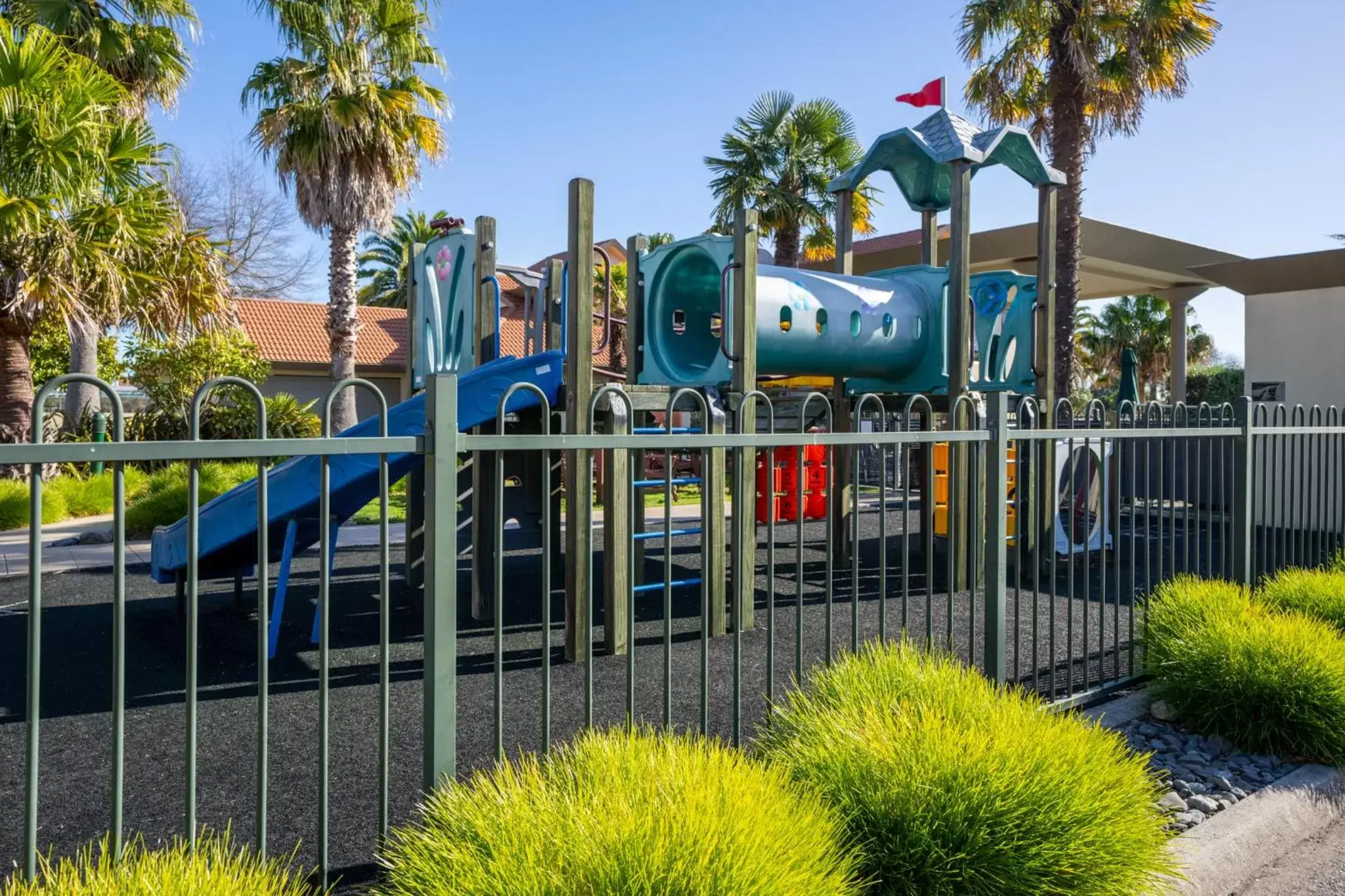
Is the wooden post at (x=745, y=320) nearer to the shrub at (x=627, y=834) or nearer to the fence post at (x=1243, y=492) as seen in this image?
the fence post at (x=1243, y=492)

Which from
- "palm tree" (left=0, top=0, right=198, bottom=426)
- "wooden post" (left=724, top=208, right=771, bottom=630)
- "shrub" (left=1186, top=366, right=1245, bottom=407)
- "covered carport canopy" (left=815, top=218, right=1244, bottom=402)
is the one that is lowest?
"wooden post" (left=724, top=208, right=771, bottom=630)

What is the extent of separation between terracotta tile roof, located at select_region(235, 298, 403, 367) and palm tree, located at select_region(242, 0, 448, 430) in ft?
31.0

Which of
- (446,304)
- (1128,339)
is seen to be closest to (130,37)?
(446,304)

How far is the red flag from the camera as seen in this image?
29.6 ft

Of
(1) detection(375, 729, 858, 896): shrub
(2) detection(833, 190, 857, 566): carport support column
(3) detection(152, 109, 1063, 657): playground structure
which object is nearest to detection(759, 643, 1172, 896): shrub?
(1) detection(375, 729, 858, 896): shrub

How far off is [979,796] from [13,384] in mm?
13805

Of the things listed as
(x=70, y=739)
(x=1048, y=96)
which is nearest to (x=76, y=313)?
(x=70, y=739)

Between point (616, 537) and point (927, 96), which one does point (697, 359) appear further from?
point (927, 96)

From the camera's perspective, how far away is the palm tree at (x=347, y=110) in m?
15.7

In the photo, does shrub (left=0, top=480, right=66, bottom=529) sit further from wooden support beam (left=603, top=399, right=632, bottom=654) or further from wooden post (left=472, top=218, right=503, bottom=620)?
wooden support beam (left=603, top=399, right=632, bottom=654)

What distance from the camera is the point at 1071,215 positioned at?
13.2 m

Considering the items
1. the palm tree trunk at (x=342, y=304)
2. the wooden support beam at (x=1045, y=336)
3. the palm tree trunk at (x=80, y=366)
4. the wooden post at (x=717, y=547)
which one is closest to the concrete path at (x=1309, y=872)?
the wooden post at (x=717, y=547)

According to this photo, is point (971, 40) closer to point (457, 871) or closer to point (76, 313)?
point (76, 313)

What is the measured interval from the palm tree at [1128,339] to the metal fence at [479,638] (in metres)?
28.0
